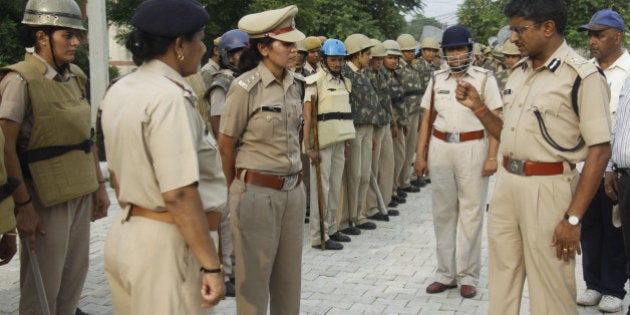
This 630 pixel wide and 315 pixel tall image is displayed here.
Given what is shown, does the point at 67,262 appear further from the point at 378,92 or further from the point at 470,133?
the point at 378,92

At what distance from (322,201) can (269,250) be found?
338cm

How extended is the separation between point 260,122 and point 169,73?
1329mm

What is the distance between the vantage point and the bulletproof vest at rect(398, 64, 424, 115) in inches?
448

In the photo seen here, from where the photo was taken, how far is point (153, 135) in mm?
2854

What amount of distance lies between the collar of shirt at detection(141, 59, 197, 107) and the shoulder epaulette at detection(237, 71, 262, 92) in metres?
1.24

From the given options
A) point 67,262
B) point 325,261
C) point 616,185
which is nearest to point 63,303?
point 67,262

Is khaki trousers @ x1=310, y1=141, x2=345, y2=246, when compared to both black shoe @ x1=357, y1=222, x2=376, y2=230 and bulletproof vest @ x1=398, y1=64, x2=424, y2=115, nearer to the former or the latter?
black shoe @ x1=357, y1=222, x2=376, y2=230

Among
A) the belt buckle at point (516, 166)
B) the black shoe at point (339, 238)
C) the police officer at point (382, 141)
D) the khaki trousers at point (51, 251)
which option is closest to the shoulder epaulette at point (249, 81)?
the khaki trousers at point (51, 251)

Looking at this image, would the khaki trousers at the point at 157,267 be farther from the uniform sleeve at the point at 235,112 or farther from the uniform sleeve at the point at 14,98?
the uniform sleeve at the point at 14,98

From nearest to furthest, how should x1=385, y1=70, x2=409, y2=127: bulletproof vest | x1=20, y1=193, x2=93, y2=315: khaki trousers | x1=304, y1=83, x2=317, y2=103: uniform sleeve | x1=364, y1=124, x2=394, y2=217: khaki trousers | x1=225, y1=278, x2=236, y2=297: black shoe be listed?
x1=20, y1=193, x2=93, y2=315: khaki trousers
x1=225, y1=278, x2=236, y2=297: black shoe
x1=304, y1=83, x2=317, y2=103: uniform sleeve
x1=364, y1=124, x2=394, y2=217: khaki trousers
x1=385, y1=70, x2=409, y2=127: bulletproof vest

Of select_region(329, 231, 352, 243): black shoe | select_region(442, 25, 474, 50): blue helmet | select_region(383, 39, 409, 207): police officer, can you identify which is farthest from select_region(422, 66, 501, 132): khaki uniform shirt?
select_region(383, 39, 409, 207): police officer

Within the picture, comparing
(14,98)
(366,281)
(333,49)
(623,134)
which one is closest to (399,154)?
(333,49)

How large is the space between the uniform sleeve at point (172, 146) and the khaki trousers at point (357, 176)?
5.81m

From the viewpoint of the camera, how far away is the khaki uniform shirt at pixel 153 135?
2846mm
